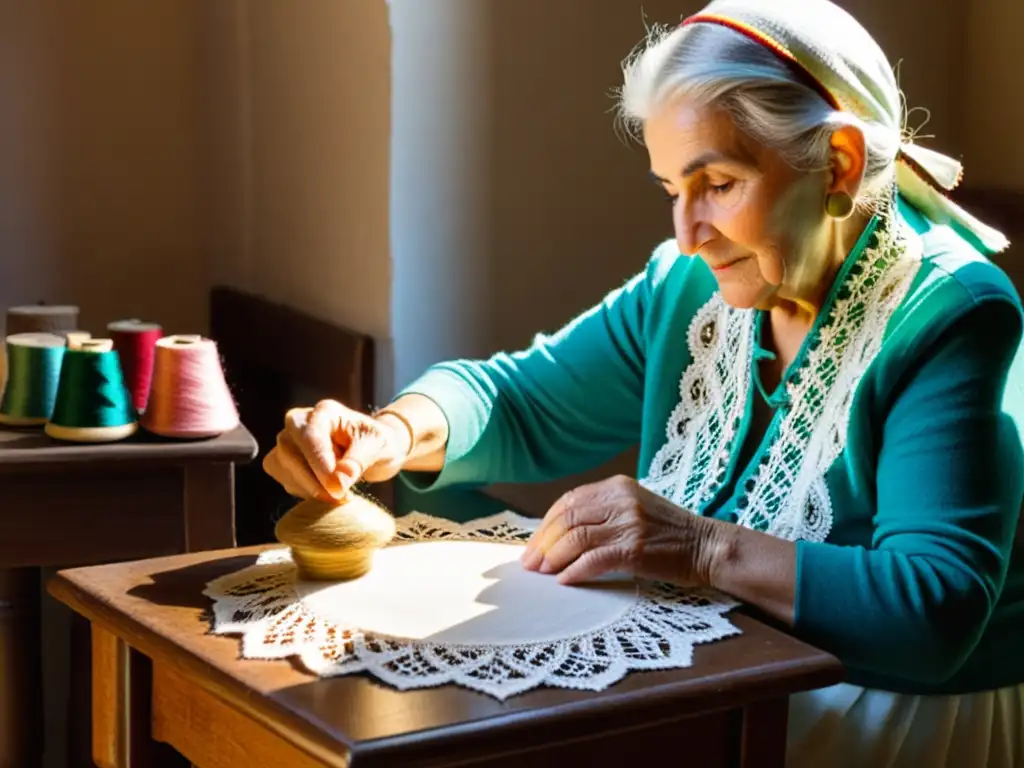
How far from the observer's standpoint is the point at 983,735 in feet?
4.68

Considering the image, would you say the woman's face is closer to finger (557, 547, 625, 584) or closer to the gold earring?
the gold earring

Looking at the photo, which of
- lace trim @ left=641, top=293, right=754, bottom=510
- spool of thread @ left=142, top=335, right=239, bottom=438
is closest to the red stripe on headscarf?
lace trim @ left=641, top=293, right=754, bottom=510

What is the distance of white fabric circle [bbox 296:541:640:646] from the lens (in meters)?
1.17

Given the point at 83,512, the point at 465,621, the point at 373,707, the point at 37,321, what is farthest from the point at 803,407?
the point at 37,321

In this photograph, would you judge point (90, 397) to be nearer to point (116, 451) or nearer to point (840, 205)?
point (116, 451)

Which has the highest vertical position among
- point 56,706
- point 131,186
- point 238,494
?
point 131,186

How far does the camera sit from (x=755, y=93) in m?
1.39

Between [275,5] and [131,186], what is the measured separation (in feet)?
1.42

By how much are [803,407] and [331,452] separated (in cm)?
50

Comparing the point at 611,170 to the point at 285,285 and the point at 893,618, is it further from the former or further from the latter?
the point at 893,618

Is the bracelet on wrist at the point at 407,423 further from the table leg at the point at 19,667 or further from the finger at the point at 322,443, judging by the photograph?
the table leg at the point at 19,667

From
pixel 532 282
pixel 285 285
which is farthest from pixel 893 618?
pixel 285 285

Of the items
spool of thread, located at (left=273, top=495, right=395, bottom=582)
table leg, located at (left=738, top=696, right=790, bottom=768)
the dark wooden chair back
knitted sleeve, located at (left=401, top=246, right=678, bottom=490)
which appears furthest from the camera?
the dark wooden chair back

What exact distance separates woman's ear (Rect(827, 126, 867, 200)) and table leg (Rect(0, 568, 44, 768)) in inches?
45.9
